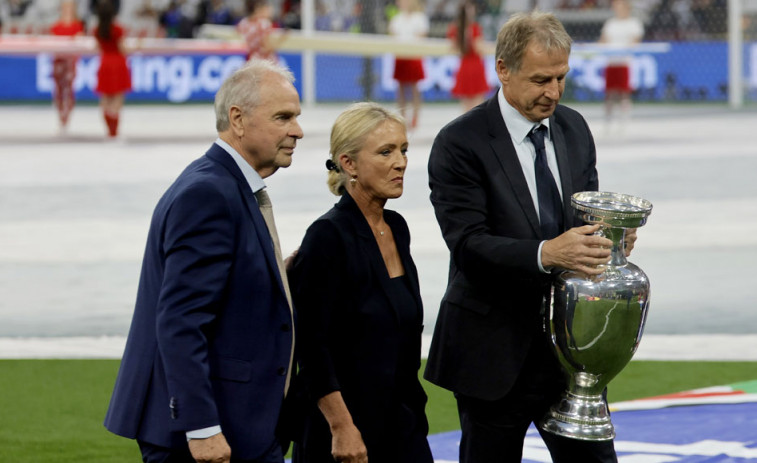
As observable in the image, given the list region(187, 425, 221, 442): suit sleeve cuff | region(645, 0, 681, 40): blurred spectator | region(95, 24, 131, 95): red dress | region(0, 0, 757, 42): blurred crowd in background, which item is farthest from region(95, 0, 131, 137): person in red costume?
region(187, 425, 221, 442): suit sleeve cuff

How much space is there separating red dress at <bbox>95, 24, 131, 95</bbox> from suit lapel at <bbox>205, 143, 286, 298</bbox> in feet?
45.0

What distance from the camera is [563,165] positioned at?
127 inches

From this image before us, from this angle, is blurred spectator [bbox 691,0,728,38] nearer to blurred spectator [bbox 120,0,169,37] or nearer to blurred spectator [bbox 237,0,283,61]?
blurred spectator [bbox 237,0,283,61]

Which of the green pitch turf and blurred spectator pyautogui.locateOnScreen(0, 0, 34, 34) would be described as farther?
blurred spectator pyautogui.locateOnScreen(0, 0, 34, 34)

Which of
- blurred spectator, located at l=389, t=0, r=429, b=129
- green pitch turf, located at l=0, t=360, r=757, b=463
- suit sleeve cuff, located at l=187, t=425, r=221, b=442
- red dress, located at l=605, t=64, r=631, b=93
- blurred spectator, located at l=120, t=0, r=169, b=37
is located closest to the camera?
suit sleeve cuff, located at l=187, t=425, r=221, b=442

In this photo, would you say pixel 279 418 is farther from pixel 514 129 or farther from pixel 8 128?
pixel 8 128

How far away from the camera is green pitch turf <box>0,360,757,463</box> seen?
485 cm

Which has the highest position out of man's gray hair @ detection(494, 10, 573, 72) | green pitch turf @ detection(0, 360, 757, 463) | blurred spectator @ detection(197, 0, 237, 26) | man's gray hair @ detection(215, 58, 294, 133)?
man's gray hair @ detection(494, 10, 573, 72)

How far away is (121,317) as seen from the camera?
705cm

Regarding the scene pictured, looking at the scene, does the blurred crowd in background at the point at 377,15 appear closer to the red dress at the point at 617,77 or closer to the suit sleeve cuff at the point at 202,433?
the red dress at the point at 617,77

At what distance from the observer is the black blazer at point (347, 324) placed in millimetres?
3160

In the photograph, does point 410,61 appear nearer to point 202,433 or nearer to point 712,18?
point 712,18

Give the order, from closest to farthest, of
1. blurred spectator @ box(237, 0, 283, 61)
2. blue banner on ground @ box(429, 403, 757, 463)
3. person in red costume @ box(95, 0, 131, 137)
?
blue banner on ground @ box(429, 403, 757, 463) → person in red costume @ box(95, 0, 131, 137) → blurred spectator @ box(237, 0, 283, 61)

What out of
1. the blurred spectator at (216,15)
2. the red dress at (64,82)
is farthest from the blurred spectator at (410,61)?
the blurred spectator at (216,15)
